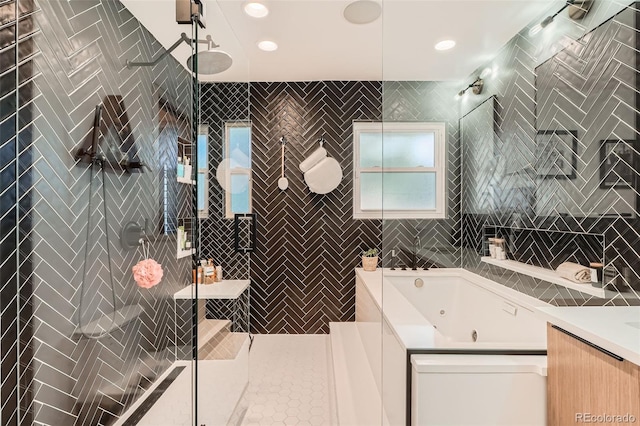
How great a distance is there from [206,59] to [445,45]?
1427 millimetres

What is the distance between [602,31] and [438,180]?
0.98 meters

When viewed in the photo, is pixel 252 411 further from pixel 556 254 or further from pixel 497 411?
pixel 556 254

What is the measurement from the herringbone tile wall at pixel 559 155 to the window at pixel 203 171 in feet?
4.98

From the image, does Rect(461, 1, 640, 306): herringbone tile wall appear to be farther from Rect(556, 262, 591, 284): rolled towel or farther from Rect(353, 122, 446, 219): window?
Rect(353, 122, 446, 219): window

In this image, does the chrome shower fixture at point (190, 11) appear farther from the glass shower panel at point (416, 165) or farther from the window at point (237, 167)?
the glass shower panel at point (416, 165)

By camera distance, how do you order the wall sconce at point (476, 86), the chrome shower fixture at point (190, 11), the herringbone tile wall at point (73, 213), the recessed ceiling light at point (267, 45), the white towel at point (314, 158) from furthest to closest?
the white towel at point (314, 158) < the recessed ceiling light at point (267, 45) < the wall sconce at point (476, 86) < the chrome shower fixture at point (190, 11) < the herringbone tile wall at point (73, 213)

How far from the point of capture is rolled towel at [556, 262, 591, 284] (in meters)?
1.45

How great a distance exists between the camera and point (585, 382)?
3.54 ft

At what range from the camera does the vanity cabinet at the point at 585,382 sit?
36.5 inches

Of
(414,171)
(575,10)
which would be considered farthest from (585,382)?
(575,10)

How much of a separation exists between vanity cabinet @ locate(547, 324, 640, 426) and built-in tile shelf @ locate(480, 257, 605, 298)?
342 mm

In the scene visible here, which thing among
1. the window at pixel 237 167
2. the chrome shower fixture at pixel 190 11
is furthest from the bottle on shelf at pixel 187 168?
the chrome shower fixture at pixel 190 11

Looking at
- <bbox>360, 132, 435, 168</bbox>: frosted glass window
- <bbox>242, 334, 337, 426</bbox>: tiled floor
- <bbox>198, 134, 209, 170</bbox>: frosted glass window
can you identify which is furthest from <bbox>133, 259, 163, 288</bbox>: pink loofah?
<bbox>360, 132, 435, 168</bbox>: frosted glass window

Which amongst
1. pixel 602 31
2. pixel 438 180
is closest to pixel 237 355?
pixel 438 180
